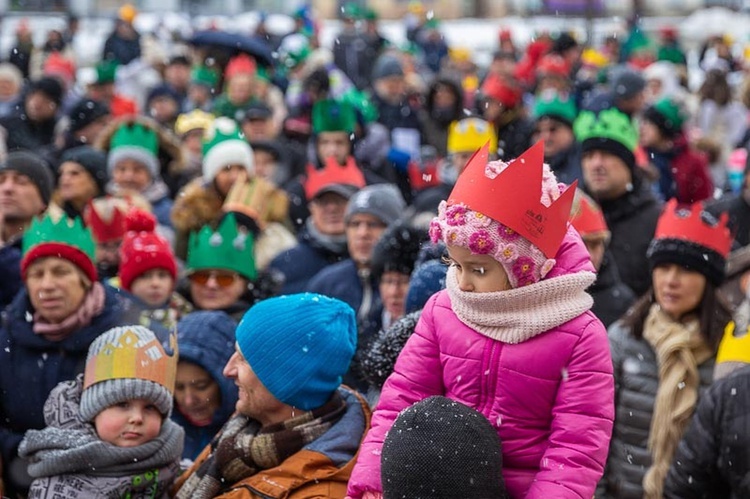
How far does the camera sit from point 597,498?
211 inches

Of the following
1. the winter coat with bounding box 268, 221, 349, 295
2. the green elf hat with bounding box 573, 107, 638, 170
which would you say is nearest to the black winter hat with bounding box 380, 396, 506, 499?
the winter coat with bounding box 268, 221, 349, 295

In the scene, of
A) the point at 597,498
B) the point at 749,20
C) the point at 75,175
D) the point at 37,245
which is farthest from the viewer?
the point at 749,20

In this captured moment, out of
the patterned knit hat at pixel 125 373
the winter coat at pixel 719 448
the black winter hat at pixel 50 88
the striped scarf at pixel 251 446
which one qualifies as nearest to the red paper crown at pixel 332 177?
the patterned knit hat at pixel 125 373

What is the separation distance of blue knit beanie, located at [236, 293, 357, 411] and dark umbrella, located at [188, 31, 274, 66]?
30.7ft

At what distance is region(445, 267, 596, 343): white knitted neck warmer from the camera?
3178 millimetres

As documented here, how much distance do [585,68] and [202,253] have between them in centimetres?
1139

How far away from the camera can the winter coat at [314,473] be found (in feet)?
12.0

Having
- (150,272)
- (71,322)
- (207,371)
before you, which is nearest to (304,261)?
(150,272)

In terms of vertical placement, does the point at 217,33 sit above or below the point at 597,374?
above

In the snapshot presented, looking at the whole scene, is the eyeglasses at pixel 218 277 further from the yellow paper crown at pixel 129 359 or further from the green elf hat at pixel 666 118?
the green elf hat at pixel 666 118

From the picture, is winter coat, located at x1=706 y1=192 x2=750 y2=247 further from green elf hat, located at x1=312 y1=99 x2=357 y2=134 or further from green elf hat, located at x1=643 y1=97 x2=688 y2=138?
→ green elf hat, located at x1=312 y1=99 x2=357 y2=134

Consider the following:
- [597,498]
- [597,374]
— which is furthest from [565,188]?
[597,498]

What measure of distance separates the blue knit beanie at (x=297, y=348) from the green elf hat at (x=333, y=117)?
5.17 meters

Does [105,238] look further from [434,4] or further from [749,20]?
[434,4]
